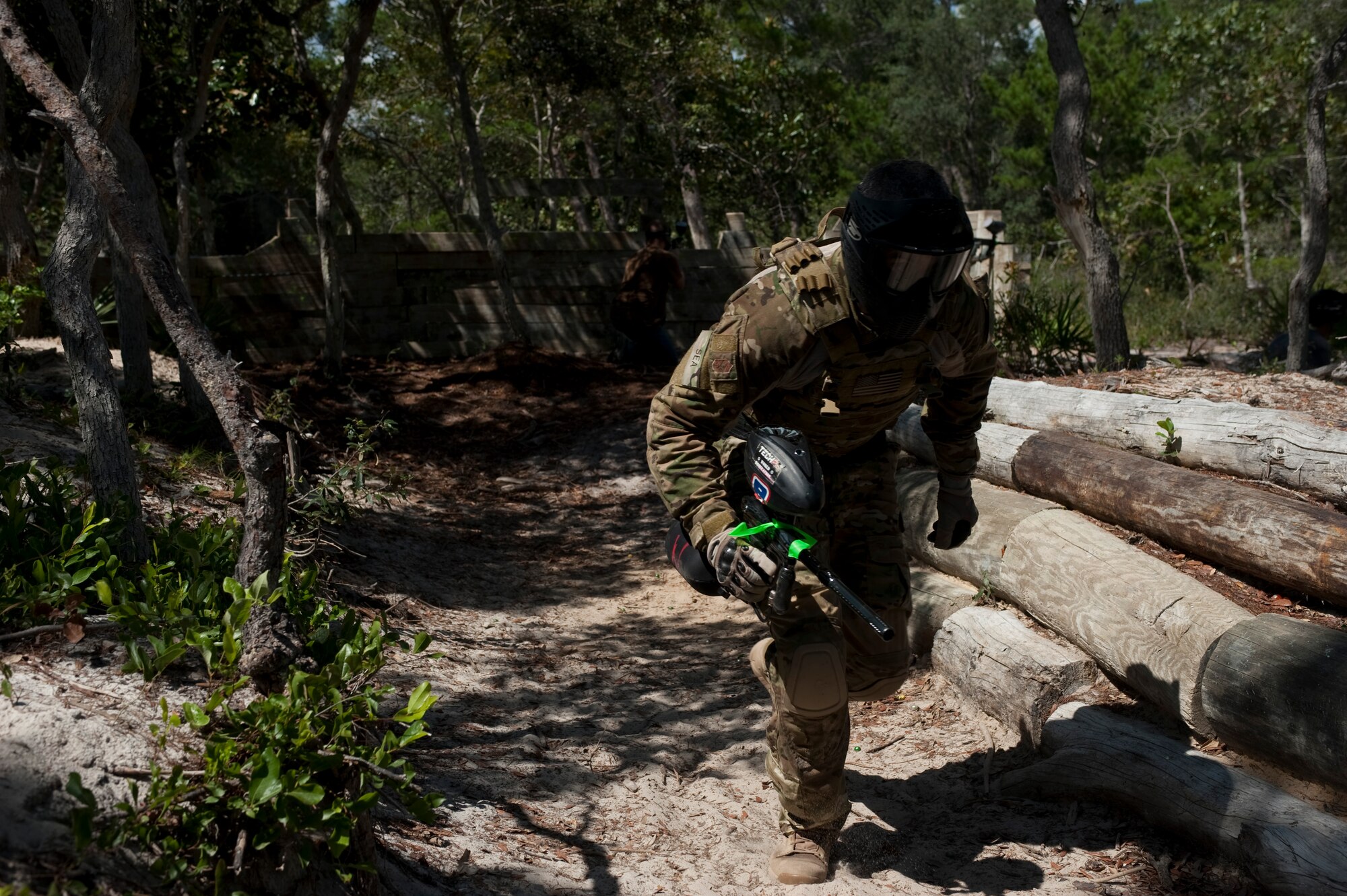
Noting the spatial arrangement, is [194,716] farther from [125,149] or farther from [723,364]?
[125,149]

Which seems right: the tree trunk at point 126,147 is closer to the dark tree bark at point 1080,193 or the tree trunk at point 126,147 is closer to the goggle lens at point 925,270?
the goggle lens at point 925,270

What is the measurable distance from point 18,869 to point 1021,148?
35.2 meters

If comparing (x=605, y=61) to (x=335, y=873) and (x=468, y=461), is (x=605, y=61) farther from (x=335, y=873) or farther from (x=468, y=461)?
(x=335, y=873)

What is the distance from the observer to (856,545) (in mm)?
3676

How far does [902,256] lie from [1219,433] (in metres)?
2.70

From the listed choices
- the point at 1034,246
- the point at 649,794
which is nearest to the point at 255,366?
the point at 649,794

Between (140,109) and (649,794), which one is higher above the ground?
(140,109)

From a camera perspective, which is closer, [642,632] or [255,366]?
[642,632]

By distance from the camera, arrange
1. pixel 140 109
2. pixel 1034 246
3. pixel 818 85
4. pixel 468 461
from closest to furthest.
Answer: pixel 468 461, pixel 140 109, pixel 818 85, pixel 1034 246

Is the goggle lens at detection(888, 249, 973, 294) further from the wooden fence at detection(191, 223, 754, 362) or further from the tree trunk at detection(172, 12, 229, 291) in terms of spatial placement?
the wooden fence at detection(191, 223, 754, 362)

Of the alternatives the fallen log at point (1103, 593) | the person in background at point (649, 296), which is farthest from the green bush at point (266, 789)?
the person in background at point (649, 296)

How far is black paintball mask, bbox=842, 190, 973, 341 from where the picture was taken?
3113 millimetres

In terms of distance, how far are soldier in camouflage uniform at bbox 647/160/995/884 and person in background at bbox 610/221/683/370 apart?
7.86 m

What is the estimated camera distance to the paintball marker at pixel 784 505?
2.94 m
